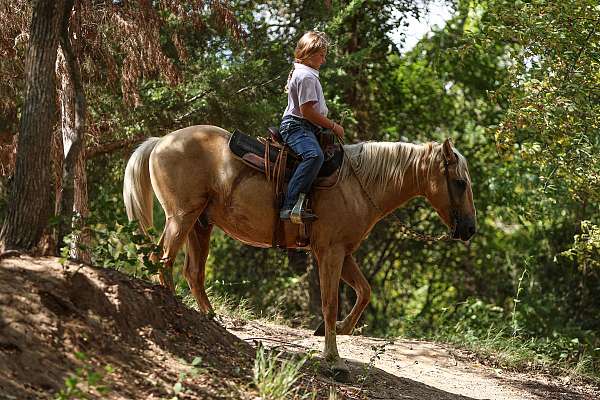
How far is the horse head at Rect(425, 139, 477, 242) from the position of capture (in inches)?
301

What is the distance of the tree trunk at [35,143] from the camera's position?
5965 millimetres

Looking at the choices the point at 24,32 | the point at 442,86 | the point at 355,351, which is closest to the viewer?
the point at 355,351

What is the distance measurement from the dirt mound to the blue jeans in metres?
1.46

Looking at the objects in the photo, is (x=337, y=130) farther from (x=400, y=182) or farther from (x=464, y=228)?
(x=464, y=228)

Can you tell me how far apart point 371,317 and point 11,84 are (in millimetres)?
8656

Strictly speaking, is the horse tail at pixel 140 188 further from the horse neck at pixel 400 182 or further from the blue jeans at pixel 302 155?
the horse neck at pixel 400 182

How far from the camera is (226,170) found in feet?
25.2

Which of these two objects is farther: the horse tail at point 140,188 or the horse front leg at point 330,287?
the horse tail at point 140,188

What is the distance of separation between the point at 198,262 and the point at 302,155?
1.58m

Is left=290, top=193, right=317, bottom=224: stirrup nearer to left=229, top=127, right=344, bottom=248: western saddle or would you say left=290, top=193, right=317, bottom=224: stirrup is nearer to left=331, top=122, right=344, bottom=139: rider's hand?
left=229, top=127, right=344, bottom=248: western saddle

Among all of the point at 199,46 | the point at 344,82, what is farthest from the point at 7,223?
the point at 344,82

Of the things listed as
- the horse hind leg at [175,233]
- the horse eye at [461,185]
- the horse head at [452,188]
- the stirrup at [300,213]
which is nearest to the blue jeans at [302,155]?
the stirrup at [300,213]

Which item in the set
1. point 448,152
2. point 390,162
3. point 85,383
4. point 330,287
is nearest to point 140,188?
point 330,287

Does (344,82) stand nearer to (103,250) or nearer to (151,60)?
(151,60)
